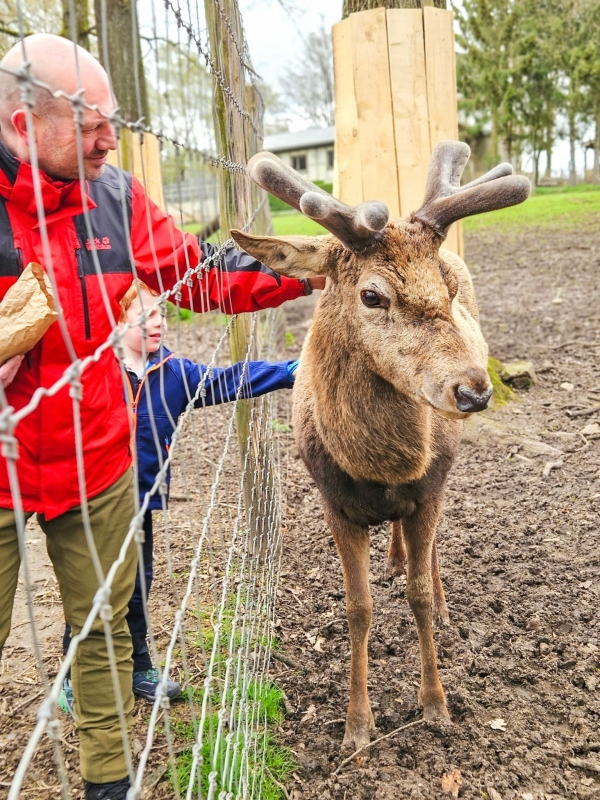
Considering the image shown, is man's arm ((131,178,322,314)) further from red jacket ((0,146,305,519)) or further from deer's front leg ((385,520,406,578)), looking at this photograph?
deer's front leg ((385,520,406,578))

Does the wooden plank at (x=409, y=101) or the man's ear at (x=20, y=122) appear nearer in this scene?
the man's ear at (x=20, y=122)

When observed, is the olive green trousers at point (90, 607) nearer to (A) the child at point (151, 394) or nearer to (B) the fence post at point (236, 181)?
(A) the child at point (151, 394)

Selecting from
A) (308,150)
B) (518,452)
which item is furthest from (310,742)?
(308,150)

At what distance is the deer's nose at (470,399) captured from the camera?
2.23m

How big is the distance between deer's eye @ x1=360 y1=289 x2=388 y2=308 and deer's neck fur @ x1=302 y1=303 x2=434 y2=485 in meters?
0.21

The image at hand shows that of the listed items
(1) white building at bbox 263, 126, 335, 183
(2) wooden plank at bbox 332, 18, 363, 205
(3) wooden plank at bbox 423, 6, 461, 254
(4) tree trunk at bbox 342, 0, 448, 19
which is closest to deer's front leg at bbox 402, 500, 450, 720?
(2) wooden plank at bbox 332, 18, 363, 205

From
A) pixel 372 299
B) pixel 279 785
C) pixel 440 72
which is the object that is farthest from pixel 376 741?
pixel 440 72

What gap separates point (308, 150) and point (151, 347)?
6058 centimetres

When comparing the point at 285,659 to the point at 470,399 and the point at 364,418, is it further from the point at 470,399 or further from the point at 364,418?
the point at 470,399

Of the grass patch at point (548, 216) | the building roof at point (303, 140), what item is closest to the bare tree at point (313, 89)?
the building roof at point (303, 140)

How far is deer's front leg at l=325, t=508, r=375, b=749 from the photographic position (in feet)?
9.84

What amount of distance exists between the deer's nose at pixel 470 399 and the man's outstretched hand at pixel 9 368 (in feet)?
4.36

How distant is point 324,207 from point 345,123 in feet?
10.9

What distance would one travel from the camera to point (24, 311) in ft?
5.84
